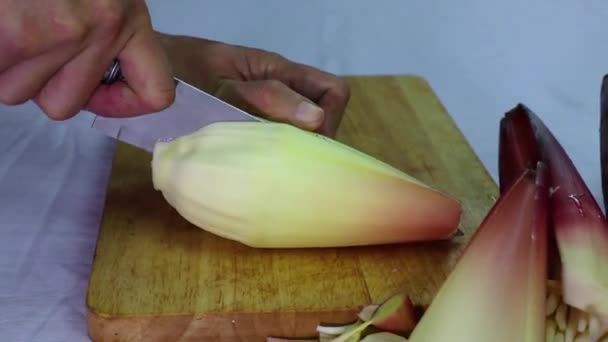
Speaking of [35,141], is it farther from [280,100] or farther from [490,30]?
[490,30]

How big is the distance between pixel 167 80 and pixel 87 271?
0.56 ft

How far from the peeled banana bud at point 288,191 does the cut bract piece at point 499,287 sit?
0.13 metres

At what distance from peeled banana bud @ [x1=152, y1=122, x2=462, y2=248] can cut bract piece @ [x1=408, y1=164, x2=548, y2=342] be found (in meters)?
0.13

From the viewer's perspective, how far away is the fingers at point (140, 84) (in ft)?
1.96

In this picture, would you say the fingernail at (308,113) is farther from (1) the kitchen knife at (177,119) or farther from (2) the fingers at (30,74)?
(2) the fingers at (30,74)

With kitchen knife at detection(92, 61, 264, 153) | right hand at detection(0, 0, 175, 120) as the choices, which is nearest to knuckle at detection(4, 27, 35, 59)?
right hand at detection(0, 0, 175, 120)

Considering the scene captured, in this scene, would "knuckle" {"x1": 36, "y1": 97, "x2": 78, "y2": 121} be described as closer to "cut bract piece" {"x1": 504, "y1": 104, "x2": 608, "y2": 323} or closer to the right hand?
the right hand

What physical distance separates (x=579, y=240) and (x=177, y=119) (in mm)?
321

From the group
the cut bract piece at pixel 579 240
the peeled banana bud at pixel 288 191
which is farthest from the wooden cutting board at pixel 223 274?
the cut bract piece at pixel 579 240

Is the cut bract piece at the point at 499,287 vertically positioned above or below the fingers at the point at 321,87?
above

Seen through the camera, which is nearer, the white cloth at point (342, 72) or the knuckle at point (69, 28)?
the knuckle at point (69, 28)

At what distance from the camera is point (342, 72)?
3.84 feet

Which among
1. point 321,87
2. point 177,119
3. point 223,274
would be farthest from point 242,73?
point 223,274

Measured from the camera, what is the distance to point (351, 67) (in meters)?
1.19
